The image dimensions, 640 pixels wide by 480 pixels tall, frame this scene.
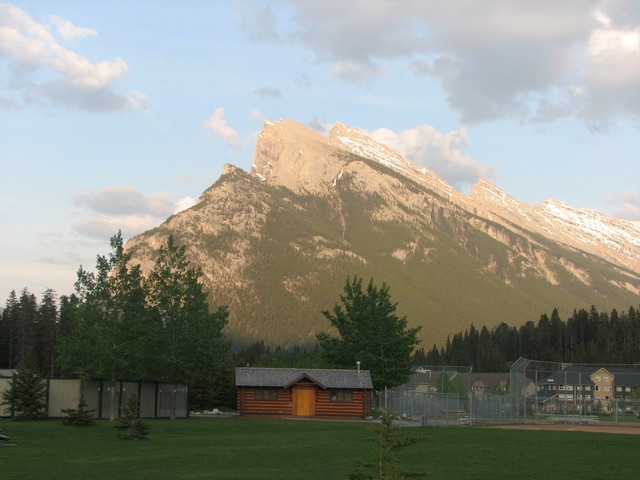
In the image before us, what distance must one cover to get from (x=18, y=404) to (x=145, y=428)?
12.0 m

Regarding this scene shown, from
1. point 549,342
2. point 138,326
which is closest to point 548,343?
point 549,342

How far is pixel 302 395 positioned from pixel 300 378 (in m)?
1.45

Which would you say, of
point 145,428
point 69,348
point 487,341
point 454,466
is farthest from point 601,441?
point 487,341

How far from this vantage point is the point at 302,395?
61062mm

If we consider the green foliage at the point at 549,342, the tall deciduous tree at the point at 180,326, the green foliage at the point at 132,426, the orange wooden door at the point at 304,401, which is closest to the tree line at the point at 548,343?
the green foliage at the point at 549,342

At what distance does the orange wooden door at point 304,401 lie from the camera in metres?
60.8

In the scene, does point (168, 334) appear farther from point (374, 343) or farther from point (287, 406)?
point (374, 343)

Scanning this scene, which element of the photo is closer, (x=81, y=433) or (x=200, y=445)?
(x=200, y=445)

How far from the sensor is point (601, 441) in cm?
3884

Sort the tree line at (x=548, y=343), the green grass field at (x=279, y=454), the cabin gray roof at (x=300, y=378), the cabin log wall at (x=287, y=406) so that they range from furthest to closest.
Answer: the tree line at (x=548, y=343)
the cabin gray roof at (x=300, y=378)
the cabin log wall at (x=287, y=406)
the green grass field at (x=279, y=454)

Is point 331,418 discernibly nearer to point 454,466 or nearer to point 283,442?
point 283,442

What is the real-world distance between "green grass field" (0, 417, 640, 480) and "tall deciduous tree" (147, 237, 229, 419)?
7.66m

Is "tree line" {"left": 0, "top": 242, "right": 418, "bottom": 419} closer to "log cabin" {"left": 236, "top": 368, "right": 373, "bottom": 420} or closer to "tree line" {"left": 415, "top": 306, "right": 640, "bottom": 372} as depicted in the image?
"log cabin" {"left": 236, "top": 368, "right": 373, "bottom": 420}

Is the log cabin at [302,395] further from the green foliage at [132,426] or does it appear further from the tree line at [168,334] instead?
the green foliage at [132,426]
